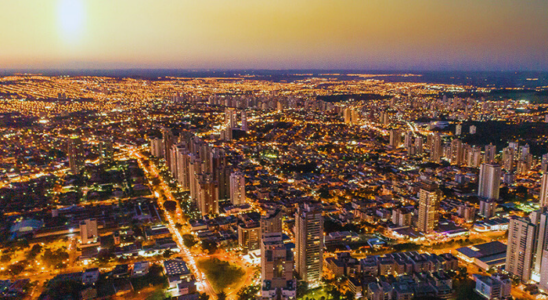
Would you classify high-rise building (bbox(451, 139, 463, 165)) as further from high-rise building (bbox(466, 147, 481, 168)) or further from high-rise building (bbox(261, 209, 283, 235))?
high-rise building (bbox(261, 209, 283, 235))

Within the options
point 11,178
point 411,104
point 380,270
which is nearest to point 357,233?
point 380,270

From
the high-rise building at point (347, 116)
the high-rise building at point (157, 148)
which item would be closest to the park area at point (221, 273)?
the high-rise building at point (157, 148)

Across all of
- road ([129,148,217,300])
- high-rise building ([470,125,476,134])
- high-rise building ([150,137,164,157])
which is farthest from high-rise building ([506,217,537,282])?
high-rise building ([470,125,476,134])

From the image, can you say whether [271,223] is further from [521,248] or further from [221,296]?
[521,248]

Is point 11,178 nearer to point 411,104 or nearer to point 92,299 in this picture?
point 92,299

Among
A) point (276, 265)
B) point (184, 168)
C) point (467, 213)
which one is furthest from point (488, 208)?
point (184, 168)

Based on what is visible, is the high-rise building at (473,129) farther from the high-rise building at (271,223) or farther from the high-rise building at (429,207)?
the high-rise building at (271,223)
